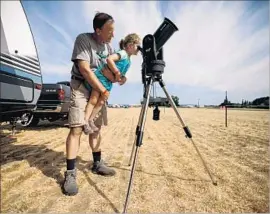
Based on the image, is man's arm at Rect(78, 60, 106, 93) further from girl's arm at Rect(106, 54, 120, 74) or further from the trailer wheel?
the trailer wheel

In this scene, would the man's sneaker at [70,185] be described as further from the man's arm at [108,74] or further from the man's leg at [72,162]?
the man's arm at [108,74]

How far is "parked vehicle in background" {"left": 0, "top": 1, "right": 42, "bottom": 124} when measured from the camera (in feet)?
10.6

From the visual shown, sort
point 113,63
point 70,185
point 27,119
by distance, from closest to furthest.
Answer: point 70,185 → point 113,63 → point 27,119

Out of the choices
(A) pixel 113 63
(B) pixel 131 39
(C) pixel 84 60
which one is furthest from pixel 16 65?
(B) pixel 131 39

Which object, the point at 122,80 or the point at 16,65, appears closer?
the point at 122,80

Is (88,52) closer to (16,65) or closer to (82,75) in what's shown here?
(82,75)

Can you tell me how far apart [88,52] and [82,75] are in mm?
290

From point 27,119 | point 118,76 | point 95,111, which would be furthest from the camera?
point 27,119

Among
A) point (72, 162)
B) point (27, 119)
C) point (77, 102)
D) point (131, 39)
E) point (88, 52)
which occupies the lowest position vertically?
point (72, 162)

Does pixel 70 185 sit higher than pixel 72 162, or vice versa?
pixel 72 162

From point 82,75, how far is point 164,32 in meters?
1.12

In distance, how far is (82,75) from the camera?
3.01m

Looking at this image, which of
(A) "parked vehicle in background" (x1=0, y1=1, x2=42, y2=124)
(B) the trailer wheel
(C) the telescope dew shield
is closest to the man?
(C) the telescope dew shield

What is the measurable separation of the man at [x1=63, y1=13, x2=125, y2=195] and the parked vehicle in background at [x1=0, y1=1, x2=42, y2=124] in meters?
0.91
